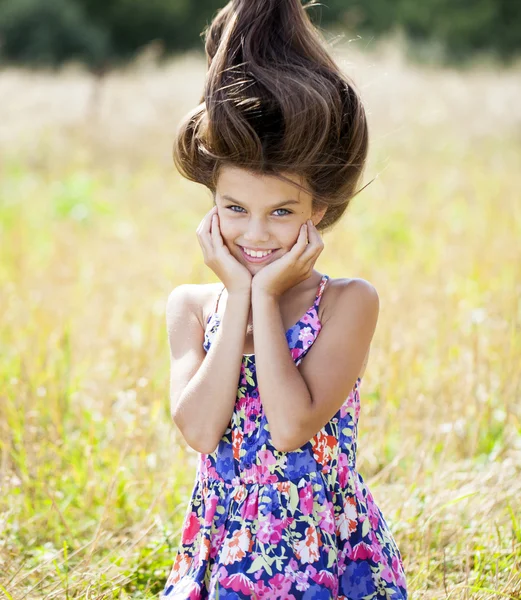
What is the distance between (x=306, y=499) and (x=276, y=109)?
3.01 ft

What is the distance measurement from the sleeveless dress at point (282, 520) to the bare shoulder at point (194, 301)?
0.23 ft

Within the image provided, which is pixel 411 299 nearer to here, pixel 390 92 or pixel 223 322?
pixel 223 322

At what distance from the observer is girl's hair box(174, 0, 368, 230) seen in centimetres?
193

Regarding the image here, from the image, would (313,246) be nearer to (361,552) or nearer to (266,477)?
(266,477)

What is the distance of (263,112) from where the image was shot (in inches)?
76.9

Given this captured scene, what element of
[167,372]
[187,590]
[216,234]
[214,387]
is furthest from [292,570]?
[167,372]

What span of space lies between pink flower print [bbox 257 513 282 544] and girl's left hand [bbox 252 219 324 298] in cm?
53

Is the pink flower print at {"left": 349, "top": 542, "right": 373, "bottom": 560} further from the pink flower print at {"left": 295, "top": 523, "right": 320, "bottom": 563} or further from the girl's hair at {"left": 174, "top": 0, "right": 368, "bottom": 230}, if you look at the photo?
the girl's hair at {"left": 174, "top": 0, "right": 368, "bottom": 230}

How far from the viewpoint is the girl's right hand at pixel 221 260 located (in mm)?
1983

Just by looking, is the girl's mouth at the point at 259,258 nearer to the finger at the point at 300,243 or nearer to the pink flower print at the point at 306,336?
the finger at the point at 300,243

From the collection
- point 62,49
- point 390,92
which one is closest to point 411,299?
point 390,92

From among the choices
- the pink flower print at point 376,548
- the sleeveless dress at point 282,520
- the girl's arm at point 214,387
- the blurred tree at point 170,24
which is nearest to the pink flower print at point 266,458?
the sleeveless dress at point 282,520

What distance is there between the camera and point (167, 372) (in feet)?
12.6

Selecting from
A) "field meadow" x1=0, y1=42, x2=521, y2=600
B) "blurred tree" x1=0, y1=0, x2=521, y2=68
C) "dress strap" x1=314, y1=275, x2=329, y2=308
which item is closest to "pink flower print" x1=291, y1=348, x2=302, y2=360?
"dress strap" x1=314, y1=275, x2=329, y2=308
